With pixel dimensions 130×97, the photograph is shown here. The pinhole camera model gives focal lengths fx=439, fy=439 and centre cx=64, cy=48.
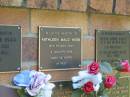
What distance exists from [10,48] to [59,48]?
29 centimetres

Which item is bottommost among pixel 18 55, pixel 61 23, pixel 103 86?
pixel 103 86

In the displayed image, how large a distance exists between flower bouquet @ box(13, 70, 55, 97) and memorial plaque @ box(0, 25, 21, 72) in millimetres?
63

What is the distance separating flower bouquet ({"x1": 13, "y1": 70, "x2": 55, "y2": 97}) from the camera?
1.90 meters

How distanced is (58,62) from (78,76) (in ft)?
0.41

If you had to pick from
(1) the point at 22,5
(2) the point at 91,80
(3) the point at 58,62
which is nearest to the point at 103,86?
(2) the point at 91,80

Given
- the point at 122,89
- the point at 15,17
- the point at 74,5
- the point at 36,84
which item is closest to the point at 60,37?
the point at 74,5

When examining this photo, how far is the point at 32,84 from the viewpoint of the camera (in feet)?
6.23

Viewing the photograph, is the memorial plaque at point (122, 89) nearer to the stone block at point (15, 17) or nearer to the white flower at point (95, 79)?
the white flower at point (95, 79)

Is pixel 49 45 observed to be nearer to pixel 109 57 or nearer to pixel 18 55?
pixel 18 55

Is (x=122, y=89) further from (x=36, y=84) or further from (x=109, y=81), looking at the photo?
(x=36, y=84)

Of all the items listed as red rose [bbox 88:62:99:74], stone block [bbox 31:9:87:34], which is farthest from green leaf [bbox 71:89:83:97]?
stone block [bbox 31:9:87:34]

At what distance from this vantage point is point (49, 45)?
7.06 ft

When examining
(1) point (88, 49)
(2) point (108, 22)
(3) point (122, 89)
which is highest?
(2) point (108, 22)

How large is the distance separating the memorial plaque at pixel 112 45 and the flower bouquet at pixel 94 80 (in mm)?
160
